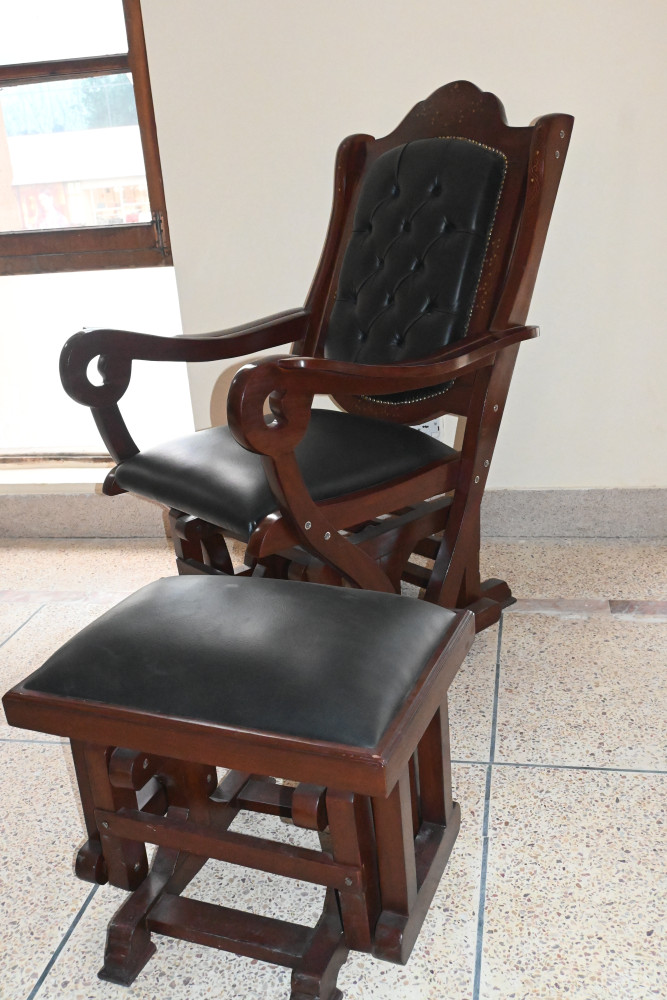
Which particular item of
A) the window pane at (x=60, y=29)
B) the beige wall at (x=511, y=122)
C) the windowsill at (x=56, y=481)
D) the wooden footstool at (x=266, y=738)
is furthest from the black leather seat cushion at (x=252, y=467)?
the window pane at (x=60, y=29)

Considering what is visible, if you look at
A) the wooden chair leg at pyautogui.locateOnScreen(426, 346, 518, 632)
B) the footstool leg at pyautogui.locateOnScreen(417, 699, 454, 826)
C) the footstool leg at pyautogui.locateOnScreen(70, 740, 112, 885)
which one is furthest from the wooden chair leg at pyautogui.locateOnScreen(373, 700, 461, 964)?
the wooden chair leg at pyautogui.locateOnScreen(426, 346, 518, 632)

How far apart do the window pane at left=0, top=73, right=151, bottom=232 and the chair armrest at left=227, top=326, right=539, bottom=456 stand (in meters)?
1.29

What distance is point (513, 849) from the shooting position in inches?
50.2

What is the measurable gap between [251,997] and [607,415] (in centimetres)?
165

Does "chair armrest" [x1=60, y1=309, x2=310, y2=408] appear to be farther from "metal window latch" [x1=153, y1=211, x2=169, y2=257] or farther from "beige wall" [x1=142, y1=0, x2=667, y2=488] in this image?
"metal window latch" [x1=153, y1=211, x2=169, y2=257]

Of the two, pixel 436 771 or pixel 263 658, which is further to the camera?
pixel 436 771

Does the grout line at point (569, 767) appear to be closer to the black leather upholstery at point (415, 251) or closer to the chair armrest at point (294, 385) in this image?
the chair armrest at point (294, 385)

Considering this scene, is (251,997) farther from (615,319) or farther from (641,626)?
(615,319)

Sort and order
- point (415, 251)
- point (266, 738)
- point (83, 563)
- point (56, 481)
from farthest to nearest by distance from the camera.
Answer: point (56, 481) < point (83, 563) < point (415, 251) < point (266, 738)

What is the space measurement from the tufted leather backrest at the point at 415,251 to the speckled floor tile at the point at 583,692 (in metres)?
0.67

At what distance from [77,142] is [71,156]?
0.05 metres

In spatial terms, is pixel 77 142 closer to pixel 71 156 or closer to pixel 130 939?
pixel 71 156

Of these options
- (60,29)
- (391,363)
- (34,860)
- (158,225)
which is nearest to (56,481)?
(158,225)

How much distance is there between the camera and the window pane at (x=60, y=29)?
223 cm
